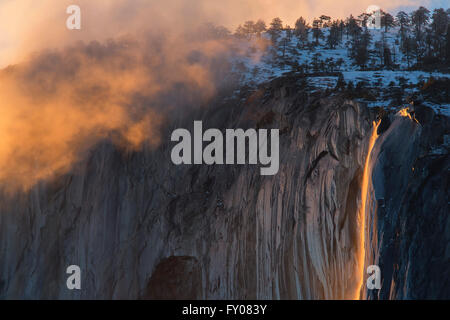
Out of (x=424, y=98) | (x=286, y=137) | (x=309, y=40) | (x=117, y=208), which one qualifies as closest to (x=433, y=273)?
(x=424, y=98)

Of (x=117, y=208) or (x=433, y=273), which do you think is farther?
(x=117, y=208)

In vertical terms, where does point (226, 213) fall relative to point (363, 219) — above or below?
above

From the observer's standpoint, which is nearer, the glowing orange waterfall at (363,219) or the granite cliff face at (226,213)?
the glowing orange waterfall at (363,219)

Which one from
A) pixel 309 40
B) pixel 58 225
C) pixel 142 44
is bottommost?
pixel 58 225

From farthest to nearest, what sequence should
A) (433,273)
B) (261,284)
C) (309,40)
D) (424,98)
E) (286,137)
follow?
(309,40) < (286,137) < (261,284) < (424,98) < (433,273)

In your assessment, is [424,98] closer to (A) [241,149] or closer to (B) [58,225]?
(A) [241,149]

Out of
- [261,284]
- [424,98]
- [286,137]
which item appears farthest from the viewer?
[286,137]

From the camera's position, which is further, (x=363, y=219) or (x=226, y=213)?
(x=226, y=213)

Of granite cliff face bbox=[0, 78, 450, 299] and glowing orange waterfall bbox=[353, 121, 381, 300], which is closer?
glowing orange waterfall bbox=[353, 121, 381, 300]
